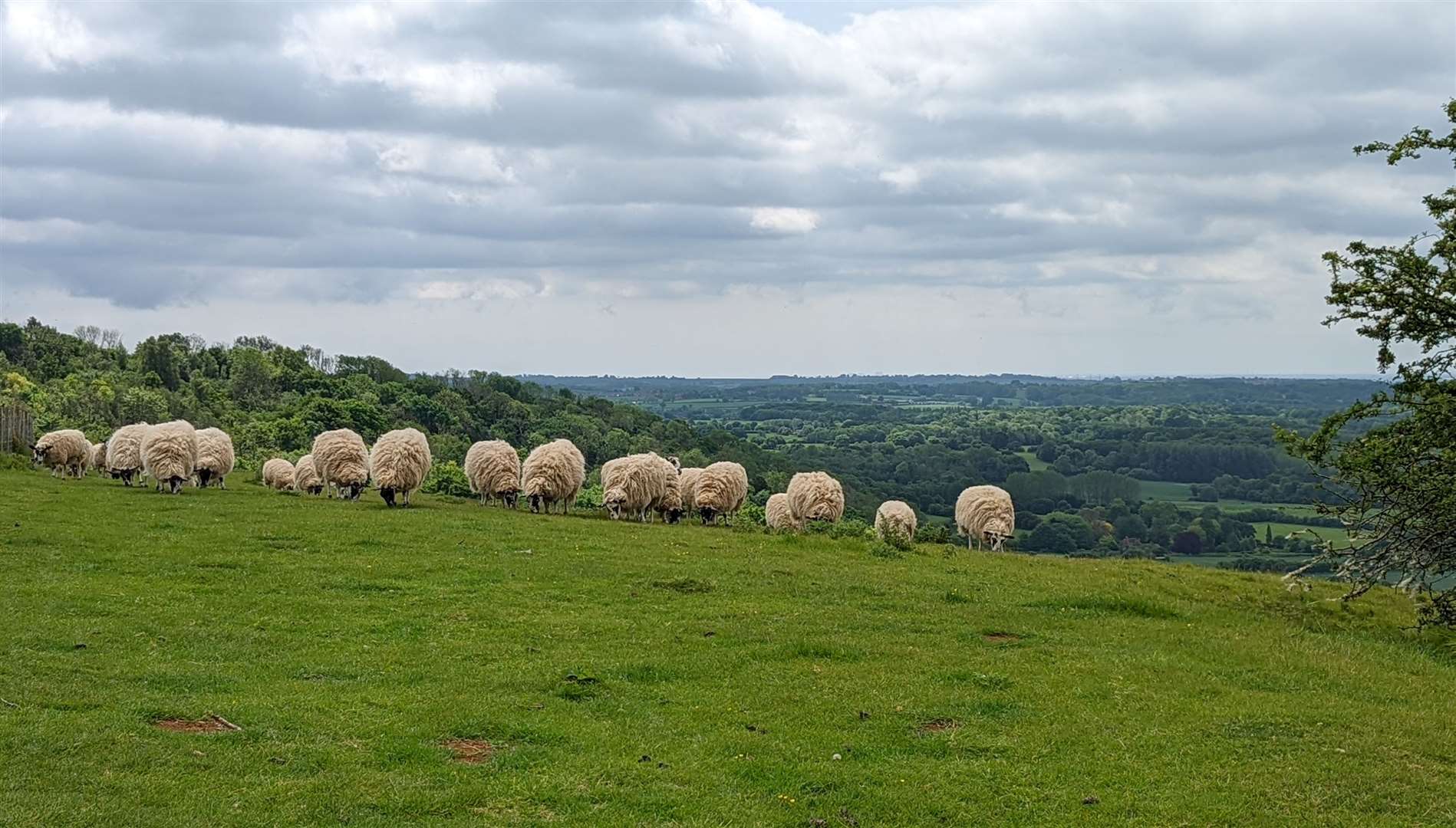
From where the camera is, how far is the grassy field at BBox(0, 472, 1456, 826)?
10367mm

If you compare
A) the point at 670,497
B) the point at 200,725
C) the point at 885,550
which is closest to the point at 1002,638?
the point at 885,550

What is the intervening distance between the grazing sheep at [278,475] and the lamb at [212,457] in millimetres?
5383

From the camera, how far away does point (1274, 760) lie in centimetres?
1179

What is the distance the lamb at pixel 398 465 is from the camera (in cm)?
3234

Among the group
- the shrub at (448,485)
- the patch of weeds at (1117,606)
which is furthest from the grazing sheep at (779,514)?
the patch of weeds at (1117,606)

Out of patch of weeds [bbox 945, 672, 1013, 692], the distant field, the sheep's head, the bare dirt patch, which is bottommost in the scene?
the distant field

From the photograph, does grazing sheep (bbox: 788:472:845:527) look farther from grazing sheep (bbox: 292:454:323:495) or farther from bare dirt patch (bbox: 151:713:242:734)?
bare dirt patch (bbox: 151:713:242:734)

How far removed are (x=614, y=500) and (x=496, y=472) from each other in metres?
4.13

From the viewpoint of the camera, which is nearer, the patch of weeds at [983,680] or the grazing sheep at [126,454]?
the patch of weeds at [983,680]

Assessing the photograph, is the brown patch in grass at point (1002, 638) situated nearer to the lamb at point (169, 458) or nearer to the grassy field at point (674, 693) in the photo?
the grassy field at point (674, 693)

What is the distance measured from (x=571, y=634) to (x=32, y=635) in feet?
23.9

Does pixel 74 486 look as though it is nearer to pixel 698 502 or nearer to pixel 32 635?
pixel 698 502

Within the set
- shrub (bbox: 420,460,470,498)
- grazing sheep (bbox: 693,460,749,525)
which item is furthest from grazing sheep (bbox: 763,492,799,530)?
shrub (bbox: 420,460,470,498)

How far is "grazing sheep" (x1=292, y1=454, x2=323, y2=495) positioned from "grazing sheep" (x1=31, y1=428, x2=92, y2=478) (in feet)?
25.0
